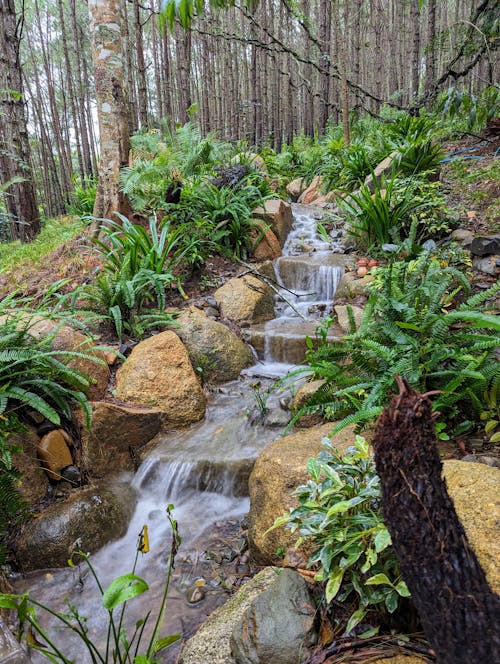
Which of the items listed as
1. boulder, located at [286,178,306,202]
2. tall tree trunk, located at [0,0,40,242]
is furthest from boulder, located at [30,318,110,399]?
boulder, located at [286,178,306,202]

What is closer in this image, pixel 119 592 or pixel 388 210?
pixel 119 592

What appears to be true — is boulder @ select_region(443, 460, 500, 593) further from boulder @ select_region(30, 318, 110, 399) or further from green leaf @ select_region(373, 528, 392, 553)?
boulder @ select_region(30, 318, 110, 399)

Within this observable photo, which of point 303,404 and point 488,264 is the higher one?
point 488,264

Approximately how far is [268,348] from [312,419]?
1547 millimetres

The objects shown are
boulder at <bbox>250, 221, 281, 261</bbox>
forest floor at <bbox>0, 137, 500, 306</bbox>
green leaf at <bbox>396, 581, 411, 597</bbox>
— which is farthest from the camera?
boulder at <bbox>250, 221, 281, 261</bbox>

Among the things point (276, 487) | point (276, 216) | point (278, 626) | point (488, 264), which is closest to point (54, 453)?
point (276, 487)

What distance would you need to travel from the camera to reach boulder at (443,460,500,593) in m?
1.38

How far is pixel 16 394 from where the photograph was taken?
8.80ft

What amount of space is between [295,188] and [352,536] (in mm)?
8892

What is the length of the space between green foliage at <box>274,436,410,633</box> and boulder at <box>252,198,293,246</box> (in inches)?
190

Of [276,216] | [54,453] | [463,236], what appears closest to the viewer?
[54,453]

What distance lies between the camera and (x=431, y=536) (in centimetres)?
85

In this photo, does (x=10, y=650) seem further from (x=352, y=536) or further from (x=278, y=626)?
(x=352, y=536)

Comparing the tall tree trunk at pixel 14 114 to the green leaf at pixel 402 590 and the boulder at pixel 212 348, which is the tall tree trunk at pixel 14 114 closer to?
the boulder at pixel 212 348
